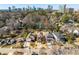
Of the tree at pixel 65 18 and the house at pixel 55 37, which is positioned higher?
the tree at pixel 65 18

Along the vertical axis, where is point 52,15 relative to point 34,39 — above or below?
above

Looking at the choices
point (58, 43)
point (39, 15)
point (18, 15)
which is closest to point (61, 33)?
point (58, 43)

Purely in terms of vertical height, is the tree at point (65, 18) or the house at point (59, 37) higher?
the tree at point (65, 18)

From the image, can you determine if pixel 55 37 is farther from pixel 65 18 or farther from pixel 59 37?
pixel 65 18

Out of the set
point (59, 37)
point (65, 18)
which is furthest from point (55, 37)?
point (65, 18)

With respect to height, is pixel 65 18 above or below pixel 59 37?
above

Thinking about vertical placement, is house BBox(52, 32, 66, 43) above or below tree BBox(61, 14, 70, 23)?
below

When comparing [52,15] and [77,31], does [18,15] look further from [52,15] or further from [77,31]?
[77,31]

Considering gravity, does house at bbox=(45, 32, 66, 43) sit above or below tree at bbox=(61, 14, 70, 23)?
below

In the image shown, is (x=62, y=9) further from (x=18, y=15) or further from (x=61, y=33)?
(x=18, y=15)

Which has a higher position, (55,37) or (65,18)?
(65,18)
